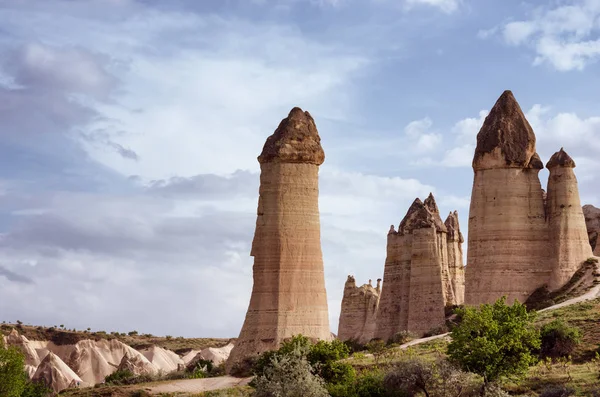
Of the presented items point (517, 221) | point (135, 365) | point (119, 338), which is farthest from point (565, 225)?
point (119, 338)

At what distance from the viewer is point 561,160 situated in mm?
49250

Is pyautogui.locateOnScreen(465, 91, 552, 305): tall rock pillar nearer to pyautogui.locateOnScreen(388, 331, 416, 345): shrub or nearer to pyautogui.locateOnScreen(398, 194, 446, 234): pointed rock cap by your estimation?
pyautogui.locateOnScreen(388, 331, 416, 345): shrub

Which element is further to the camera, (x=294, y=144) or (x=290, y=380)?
(x=294, y=144)

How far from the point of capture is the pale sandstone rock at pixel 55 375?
58844 mm

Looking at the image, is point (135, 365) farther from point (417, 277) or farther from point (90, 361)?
point (417, 277)

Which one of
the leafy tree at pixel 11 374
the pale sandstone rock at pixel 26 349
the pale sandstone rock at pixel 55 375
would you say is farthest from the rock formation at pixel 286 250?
the pale sandstone rock at pixel 26 349

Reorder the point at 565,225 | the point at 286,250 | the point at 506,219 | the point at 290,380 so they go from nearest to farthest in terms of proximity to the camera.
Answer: the point at 290,380
the point at 286,250
the point at 565,225
the point at 506,219

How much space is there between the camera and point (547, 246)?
158 feet

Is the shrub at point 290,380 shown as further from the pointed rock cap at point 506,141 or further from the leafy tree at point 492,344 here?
the pointed rock cap at point 506,141

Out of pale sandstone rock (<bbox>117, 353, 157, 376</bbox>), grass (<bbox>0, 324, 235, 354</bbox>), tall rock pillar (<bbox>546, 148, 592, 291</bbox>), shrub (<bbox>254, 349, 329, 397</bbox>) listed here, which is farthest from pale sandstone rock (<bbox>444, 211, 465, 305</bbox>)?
grass (<bbox>0, 324, 235, 354</bbox>)

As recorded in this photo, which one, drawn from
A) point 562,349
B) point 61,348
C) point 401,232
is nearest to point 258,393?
point 562,349

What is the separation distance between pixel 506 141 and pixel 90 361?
3635cm

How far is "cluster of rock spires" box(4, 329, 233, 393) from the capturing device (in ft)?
198

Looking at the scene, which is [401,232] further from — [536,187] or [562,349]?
[562,349]
